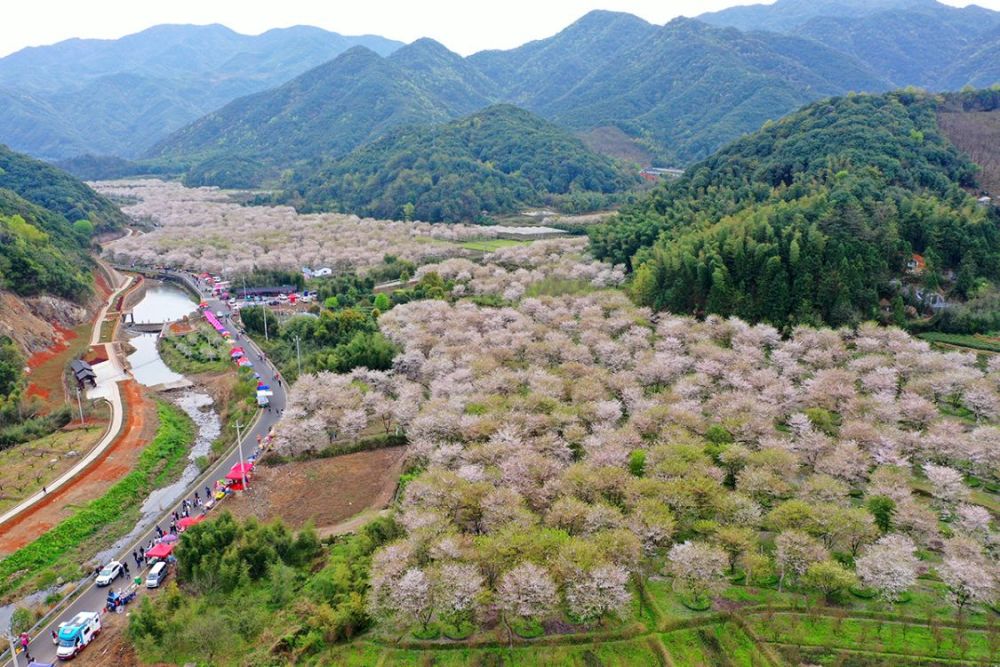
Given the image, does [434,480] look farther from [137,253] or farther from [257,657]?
[137,253]

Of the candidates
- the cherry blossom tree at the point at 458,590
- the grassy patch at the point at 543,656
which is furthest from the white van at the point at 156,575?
the cherry blossom tree at the point at 458,590

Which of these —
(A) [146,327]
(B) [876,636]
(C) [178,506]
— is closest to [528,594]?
(B) [876,636]

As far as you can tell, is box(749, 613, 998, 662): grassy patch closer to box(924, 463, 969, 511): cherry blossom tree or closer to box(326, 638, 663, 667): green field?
box(326, 638, 663, 667): green field

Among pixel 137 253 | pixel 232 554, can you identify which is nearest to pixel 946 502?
pixel 232 554

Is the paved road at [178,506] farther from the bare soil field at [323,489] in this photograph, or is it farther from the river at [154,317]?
the river at [154,317]

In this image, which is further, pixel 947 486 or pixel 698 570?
pixel 947 486

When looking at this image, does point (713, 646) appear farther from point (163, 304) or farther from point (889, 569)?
point (163, 304)

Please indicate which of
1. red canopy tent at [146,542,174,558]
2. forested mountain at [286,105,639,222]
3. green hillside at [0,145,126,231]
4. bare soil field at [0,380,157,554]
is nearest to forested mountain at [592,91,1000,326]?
bare soil field at [0,380,157,554]
